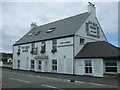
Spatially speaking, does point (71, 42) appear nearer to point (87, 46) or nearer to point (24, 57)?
point (87, 46)

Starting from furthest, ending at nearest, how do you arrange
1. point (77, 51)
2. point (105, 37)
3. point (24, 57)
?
1. point (24, 57)
2. point (105, 37)
3. point (77, 51)

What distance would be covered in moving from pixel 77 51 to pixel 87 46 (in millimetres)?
1841

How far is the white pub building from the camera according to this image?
70.6ft

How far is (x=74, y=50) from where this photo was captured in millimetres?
24375

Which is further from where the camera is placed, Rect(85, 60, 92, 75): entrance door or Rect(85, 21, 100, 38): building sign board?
Rect(85, 21, 100, 38): building sign board

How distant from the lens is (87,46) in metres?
25.6

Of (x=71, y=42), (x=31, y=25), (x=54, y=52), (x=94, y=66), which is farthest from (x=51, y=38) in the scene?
(x=31, y=25)

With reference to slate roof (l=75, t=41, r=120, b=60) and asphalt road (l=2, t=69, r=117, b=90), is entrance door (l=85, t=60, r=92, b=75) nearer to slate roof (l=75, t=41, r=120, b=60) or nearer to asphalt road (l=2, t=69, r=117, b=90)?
slate roof (l=75, t=41, r=120, b=60)

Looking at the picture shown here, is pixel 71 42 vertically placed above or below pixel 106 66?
above

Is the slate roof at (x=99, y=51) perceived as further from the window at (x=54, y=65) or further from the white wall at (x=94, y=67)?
the window at (x=54, y=65)

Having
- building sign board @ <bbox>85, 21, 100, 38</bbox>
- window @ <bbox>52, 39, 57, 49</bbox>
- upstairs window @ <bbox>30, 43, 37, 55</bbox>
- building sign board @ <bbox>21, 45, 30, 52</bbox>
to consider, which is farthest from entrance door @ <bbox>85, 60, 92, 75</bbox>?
building sign board @ <bbox>21, 45, 30, 52</bbox>

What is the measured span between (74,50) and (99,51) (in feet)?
11.6

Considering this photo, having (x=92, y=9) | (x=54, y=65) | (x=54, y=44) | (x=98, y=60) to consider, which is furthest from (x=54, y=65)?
(x=92, y=9)

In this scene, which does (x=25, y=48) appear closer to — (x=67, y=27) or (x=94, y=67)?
(x=67, y=27)
